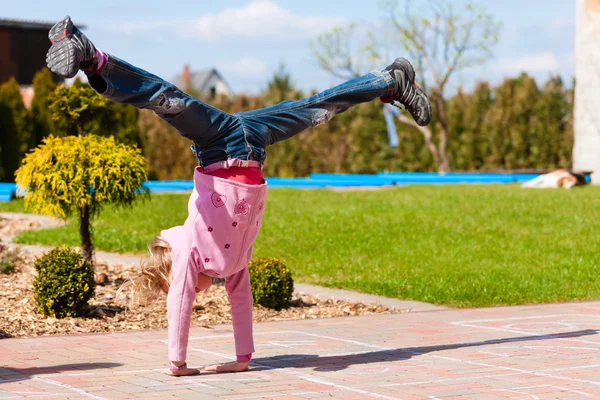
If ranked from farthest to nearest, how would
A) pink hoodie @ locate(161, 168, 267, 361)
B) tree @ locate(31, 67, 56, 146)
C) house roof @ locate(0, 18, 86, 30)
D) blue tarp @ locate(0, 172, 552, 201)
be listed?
house roof @ locate(0, 18, 86, 30), blue tarp @ locate(0, 172, 552, 201), tree @ locate(31, 67, 56, 146), pink hoodie @ locate(161, 168, 267, 361)

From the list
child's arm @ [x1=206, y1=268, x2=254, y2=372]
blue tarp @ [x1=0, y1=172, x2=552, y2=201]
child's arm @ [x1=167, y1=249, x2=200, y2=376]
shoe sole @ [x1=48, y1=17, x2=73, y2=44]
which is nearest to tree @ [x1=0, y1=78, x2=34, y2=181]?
blue tarp @ [x1=0, y1=172, x2=552, y2=201]

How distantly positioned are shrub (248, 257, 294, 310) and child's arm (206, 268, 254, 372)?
2.59m

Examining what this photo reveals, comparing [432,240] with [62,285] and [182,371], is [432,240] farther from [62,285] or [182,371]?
[182,371]

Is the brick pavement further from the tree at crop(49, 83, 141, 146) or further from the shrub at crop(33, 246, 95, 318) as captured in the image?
the tree at crop(49, 83, 141, 146)

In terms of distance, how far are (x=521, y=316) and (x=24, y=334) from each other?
13.5 feet

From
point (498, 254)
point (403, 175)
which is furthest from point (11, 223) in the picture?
point (403, 175)

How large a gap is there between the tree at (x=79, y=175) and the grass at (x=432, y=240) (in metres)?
2.40

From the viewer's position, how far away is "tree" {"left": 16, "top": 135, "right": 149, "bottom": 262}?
9.16 m

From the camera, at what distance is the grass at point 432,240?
996 centimetres

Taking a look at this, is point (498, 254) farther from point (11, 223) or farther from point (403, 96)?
point (11, 223)

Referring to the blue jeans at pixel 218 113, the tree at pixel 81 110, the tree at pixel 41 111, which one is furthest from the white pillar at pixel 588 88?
the blue jeans at pixel 218 113

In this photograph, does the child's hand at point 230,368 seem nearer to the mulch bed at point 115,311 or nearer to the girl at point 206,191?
the girl at point 206,191

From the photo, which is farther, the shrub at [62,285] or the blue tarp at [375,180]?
the blue tarp at [375,180]

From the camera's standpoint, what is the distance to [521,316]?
8336 millimetres
